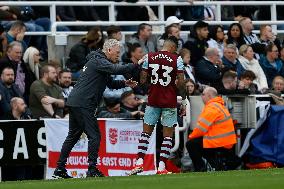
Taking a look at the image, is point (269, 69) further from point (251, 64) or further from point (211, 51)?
point (211, 51)

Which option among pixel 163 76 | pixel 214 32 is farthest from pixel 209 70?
pixel 163 76

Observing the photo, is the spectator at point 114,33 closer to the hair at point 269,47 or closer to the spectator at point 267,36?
the hair at point 269,47

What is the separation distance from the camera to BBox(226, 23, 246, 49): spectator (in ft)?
90.9

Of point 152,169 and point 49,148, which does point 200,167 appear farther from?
point 49,148

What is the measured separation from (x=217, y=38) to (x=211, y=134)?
428 cm

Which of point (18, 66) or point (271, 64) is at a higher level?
point (18, 66)

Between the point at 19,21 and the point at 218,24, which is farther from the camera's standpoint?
the point at 218,24

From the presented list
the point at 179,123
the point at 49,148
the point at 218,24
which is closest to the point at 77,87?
the point at 49,148

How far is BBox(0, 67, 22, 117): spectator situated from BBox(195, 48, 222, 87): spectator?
4.48m

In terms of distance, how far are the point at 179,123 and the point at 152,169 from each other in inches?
57.6

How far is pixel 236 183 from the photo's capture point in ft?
54.1

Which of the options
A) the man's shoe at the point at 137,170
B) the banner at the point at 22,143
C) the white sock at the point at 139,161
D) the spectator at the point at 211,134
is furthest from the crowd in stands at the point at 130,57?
the man's shoe at the point at 137,170

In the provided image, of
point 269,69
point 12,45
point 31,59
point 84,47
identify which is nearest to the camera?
point 12,45

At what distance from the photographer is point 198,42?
88.2ft
